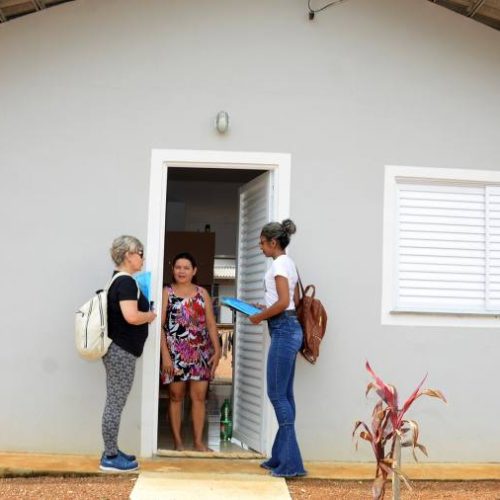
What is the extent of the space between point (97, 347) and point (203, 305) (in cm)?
124

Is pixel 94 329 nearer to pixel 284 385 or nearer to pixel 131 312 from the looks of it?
pixel 131 312

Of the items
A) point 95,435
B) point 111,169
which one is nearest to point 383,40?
point 111,169

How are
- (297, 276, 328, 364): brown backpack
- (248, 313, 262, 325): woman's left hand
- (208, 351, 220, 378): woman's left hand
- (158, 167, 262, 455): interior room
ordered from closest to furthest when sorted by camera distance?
(248, 313, 262, 325): woman's left hand, (297, 276, 328, 364): brown backpack, (208, 351, 220, 378): woman's left hand, (158, 167, 262, 455): interior room

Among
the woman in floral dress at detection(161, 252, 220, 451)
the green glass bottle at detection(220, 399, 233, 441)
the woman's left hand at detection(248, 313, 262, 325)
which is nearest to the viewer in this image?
the woman's left hand at detection(248, 313, 262, 325)

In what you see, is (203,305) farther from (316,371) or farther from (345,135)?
(345,135)

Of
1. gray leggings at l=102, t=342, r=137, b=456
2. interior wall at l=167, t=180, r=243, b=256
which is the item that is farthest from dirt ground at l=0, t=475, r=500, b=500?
interior wall at l=167, t=180, r=243, b=256

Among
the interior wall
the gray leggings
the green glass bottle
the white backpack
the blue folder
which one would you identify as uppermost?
the interior wall

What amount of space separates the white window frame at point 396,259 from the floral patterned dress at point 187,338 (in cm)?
152

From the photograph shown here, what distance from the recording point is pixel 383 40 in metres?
6.05

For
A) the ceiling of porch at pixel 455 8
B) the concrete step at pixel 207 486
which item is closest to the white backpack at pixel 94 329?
the concrete step at pixel 207 486

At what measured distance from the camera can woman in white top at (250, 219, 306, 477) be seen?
5.19 m

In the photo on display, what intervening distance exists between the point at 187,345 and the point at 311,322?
3.69 feet

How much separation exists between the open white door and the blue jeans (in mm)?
555

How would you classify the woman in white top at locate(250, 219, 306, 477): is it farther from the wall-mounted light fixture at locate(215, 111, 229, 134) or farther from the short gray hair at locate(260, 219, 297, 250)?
the wall-mounted light fixture at locate(215, 111, 229, 134)
